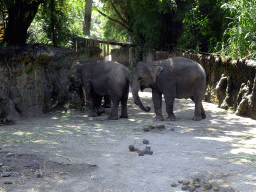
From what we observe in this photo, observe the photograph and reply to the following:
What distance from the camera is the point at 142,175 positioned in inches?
184

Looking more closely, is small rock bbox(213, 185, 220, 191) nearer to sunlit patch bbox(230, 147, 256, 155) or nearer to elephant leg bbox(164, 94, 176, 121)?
sunlit patch bbox(230, 147, 256, 155)

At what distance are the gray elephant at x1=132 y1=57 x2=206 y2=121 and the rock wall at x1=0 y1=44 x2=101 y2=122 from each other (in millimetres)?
2970

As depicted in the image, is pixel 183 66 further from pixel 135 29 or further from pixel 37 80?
pixel 135 29

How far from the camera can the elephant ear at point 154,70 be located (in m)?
8.40

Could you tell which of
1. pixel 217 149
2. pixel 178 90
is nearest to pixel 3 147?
pixel 217 149

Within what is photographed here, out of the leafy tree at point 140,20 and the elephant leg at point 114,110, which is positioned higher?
the leafy tree at point 140,20

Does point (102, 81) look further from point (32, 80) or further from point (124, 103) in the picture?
point (32, 80)

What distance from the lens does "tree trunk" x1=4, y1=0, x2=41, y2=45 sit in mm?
10273

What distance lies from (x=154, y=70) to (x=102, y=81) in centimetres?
152

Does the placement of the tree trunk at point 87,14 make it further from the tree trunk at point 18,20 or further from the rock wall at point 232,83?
the rock wall at point 232,83

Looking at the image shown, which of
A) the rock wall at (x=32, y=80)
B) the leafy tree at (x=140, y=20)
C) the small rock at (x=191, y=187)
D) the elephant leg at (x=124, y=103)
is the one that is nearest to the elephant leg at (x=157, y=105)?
the elephant leg at (x=124, y=103)

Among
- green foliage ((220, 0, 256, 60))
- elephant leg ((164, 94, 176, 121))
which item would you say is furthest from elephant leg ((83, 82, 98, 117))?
green foliage ((220, 0, 256, 60))

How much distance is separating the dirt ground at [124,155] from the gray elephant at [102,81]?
0.58m

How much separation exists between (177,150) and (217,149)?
67cm
